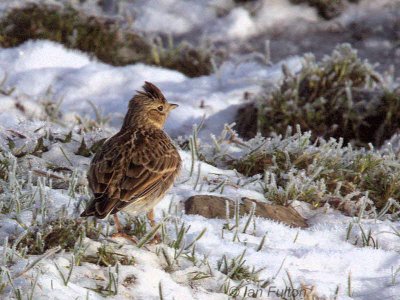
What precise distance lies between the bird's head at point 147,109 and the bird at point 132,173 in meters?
0.24

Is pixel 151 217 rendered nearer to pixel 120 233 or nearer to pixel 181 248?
pixel 120 233

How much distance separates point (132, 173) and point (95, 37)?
17.4 feet

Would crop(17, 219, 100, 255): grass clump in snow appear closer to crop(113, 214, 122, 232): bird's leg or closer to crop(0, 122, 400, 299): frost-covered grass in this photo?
crop(0, 122, 400, 299): frost-covered grass

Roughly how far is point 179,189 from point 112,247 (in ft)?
4.53

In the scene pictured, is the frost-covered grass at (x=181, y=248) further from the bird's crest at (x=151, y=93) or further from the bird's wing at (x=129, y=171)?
the bird's crest at (x=151, y=93)

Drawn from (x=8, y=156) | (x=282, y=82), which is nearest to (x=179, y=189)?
(x=8, y=156)

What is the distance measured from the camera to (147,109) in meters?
6.45

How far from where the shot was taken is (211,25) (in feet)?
37.1

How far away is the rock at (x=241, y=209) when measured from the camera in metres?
5.79

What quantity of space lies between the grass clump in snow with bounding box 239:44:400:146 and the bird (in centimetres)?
270

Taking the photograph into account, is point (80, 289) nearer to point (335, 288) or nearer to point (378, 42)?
point (335, 288)

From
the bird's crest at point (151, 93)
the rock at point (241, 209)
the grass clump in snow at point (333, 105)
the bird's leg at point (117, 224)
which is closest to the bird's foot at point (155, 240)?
the bird's leg at point (117, 224)

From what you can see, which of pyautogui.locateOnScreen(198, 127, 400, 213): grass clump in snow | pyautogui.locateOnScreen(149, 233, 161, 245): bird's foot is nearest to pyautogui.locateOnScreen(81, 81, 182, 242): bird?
pyautogui.locateOnScreen(149, 233, 161, 245): bird's foot

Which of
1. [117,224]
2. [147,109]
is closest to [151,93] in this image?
[147,109]
